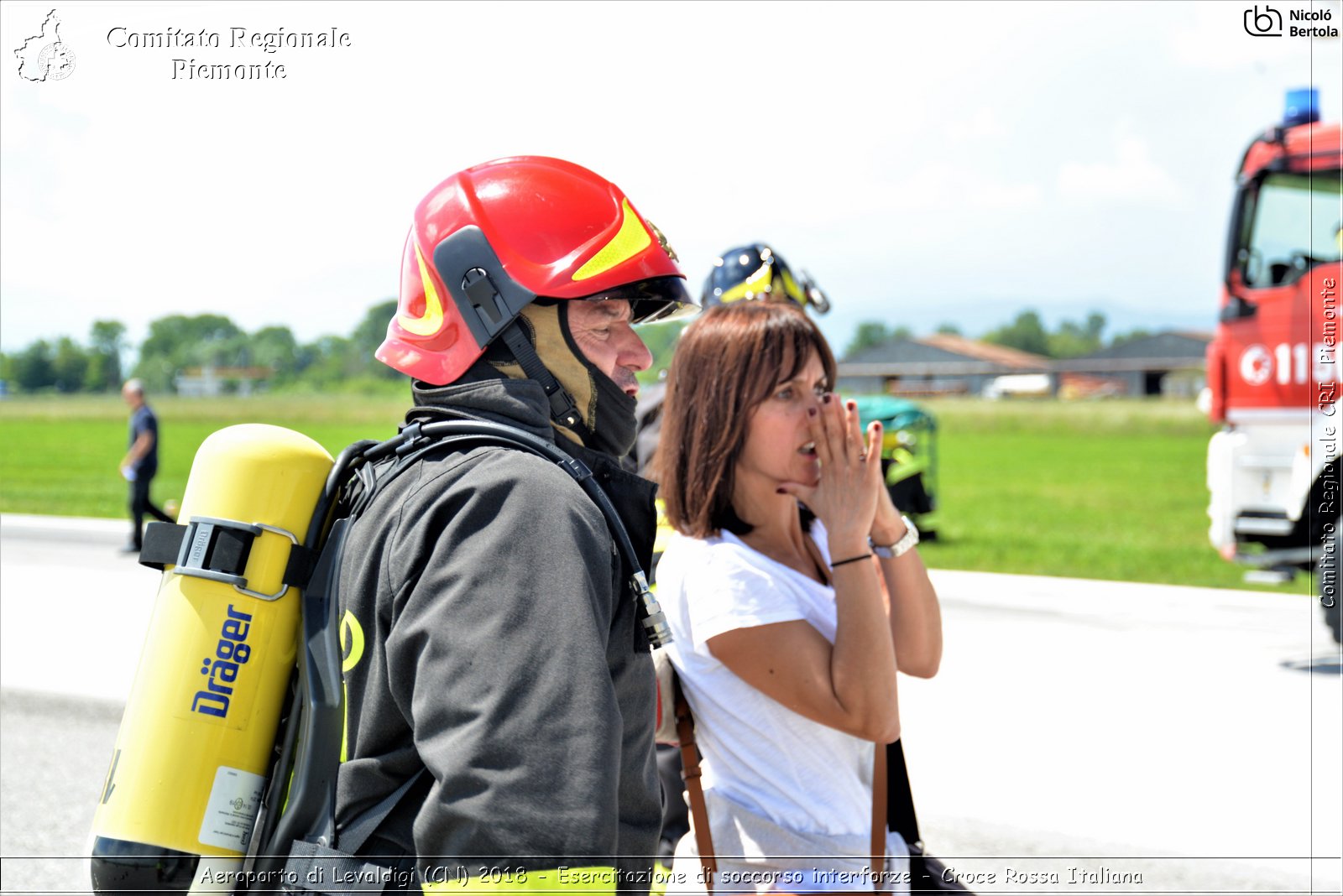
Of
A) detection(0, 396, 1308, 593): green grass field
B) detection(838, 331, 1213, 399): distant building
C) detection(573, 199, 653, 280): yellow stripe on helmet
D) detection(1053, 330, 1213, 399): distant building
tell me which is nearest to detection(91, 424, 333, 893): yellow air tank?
detection(573, 199, 653, 280): yellow stripe on helmet

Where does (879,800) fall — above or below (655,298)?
below

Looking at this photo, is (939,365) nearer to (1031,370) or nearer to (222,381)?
(1031,370)

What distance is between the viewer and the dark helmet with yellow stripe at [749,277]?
4715mm

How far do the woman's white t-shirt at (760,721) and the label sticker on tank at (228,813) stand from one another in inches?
38.3

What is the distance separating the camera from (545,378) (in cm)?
178

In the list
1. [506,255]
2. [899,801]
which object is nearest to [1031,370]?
[899,801]

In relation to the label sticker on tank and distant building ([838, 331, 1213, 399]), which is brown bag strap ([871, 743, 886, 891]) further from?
distant building ([838, 331, 1213, 399])

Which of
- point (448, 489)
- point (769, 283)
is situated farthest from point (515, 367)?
point (769, 283)

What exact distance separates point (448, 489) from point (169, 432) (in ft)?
137

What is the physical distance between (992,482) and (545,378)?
3137 centimetres

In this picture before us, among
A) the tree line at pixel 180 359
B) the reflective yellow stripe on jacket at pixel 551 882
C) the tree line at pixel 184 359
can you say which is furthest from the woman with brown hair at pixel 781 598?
the tree line at pixel 184 359

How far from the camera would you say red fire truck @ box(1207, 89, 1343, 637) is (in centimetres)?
908

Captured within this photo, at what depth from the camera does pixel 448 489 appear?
153cm

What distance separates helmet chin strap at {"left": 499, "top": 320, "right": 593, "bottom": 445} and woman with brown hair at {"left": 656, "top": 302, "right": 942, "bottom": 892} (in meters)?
0.75
